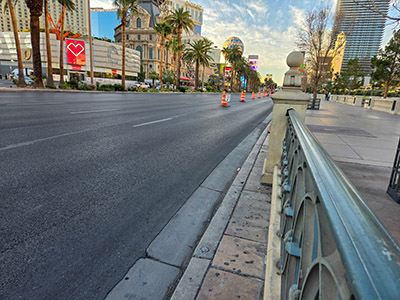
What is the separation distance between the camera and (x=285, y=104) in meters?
3.72

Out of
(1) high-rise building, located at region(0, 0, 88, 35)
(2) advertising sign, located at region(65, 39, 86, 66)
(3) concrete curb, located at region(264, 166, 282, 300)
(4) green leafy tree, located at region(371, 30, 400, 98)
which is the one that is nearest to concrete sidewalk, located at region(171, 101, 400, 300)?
(3) concrete curb, located at region(264, 166, 282, 300)

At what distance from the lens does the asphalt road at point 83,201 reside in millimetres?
2061

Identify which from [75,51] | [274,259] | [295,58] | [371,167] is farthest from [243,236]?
[75,51]

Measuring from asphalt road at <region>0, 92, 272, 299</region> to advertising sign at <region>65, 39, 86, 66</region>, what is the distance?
6586cm

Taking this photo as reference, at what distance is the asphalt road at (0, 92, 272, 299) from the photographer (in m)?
2.06

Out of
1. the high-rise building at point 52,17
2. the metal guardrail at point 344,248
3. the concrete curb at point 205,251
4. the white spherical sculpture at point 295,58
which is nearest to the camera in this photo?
the metal guardrail at point 344,248

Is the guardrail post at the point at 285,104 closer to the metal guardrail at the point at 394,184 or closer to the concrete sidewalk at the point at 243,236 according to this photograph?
the concrete sidewalk at the point at 243,236

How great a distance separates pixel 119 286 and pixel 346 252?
6.37ft

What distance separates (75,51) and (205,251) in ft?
237

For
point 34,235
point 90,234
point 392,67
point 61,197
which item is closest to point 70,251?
A: point 90,234

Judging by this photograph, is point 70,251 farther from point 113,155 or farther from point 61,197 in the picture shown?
point 113,155

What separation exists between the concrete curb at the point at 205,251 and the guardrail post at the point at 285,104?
641 millimetres

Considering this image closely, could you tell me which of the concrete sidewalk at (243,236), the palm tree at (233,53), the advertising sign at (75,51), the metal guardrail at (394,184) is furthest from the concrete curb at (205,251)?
the palm tree at (233,53)

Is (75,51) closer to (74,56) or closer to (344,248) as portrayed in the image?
(74,56)
